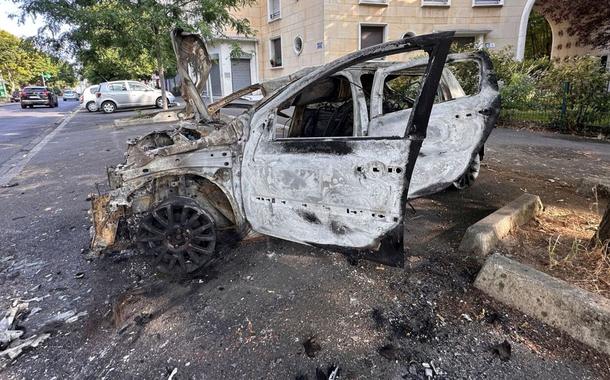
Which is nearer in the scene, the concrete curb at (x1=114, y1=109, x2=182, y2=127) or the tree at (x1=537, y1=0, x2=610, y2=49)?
the tree at (x1=537, y1=0, x2=610, y2=49)

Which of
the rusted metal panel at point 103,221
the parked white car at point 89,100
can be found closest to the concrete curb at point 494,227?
the rusted metal panel at point 103,221

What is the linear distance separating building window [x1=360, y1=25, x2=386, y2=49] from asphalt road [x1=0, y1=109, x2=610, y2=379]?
16291 millimetres

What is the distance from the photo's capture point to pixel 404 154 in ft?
8.06

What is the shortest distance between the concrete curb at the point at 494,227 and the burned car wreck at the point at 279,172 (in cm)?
87

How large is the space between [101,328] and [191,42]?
112 inches

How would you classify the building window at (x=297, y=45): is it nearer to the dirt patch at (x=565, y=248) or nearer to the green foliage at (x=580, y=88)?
the green foliage at (x=580, y=88)

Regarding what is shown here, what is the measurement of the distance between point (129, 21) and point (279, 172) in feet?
41.6

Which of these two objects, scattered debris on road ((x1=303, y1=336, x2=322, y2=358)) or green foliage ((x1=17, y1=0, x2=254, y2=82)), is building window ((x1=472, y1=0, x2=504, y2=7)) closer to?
green foliage ((x1=17, y1=0, x2=254, y2=82))

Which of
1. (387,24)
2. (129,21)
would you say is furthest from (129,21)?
(387,24)

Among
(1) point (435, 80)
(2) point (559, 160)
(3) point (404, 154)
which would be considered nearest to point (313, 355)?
(3) point (404, 154)

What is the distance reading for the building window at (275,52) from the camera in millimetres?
21562

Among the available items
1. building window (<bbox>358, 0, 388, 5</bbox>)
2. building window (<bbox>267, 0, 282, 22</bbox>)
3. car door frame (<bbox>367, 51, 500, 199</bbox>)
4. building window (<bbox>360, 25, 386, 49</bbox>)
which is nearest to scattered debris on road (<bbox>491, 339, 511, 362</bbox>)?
car door frame (<bbox>367, 51, 500, 199</bbox>)

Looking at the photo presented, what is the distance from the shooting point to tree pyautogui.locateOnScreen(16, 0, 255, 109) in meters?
12.5

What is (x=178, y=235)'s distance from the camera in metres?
3.12
